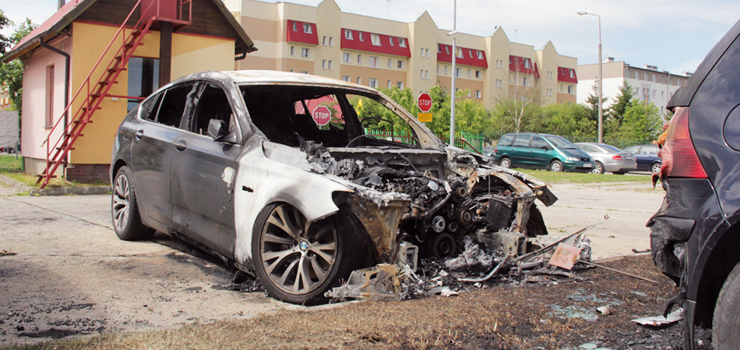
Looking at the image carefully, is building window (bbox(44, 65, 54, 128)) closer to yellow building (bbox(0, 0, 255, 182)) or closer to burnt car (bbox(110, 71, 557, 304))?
yellow building (bbox(0, 0, 255, 182))

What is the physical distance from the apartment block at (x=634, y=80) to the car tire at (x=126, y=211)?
90.0 meters

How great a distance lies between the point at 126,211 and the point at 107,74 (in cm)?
898

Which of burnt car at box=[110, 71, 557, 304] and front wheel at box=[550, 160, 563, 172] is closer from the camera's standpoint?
burnt car at box=[110, 71, 557, 304]

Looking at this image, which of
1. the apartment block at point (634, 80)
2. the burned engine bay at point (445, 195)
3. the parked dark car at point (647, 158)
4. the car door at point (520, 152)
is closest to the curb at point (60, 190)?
the burned engine bay at point (445, 195)

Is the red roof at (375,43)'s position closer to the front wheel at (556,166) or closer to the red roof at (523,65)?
the red roof at (523,65)

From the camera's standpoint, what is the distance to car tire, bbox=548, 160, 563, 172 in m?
22.5

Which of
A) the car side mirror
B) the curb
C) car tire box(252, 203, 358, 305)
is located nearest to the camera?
car tire box(252, 203, 358, 305)

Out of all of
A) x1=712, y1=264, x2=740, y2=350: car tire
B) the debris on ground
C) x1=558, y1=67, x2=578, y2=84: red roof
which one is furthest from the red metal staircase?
x1=558, y1=67, x2=578, y2=84: red roof

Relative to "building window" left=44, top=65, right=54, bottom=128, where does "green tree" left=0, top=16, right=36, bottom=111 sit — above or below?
above

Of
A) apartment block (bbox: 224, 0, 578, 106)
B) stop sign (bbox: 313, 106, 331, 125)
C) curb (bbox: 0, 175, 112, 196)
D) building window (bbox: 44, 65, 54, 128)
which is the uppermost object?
apartment block (bbox: 224, 0, 578, 106)

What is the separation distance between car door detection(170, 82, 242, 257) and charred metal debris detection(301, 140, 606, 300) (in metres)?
0.67

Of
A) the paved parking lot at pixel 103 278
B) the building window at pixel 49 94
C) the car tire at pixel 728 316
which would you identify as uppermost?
the building window at pixel 49 94

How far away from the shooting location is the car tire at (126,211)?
5.85m

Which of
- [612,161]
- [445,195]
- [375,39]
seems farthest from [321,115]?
[375,39]
